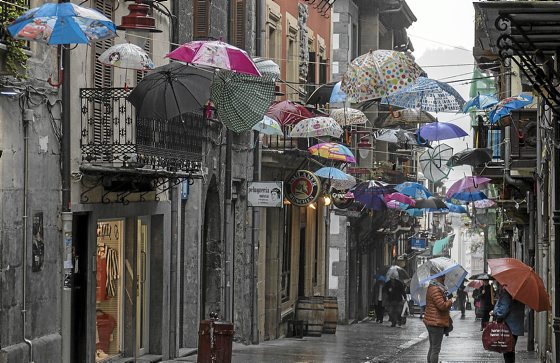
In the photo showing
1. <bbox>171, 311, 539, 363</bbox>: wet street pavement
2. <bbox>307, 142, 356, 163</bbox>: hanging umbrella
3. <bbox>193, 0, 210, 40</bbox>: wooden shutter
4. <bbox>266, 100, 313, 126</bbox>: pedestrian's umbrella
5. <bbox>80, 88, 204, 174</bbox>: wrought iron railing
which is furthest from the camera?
<bbox>307, 142, 356, 163</bbox>: hanging umbrella

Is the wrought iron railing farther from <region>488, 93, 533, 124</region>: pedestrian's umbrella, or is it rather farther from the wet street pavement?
<region>488, 93, 533, 124</region>: pedestrian's umbrella

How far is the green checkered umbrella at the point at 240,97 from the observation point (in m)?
21.0

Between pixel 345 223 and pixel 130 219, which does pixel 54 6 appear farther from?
pixel 345 223

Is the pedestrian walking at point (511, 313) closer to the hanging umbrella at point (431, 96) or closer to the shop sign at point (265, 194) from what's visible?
the hanging umbrella at point (431, 96)

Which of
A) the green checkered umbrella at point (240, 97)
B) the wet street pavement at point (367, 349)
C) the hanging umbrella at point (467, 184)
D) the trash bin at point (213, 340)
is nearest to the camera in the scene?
the trash bin at point (213, 340)

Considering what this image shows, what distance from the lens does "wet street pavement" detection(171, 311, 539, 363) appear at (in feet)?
80.0

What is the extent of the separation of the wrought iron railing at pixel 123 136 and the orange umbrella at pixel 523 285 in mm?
5362

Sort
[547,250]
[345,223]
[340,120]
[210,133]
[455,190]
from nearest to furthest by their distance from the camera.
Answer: [547,250] < [210,133] < [340,120] < [455,190] < [345,223]

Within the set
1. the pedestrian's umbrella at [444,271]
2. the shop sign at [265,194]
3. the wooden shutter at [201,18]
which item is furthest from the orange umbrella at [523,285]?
the shop sign at [265,194]

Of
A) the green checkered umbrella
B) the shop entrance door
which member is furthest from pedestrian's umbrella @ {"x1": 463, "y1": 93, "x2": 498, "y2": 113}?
the shop entrance door

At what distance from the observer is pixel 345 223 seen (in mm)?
43562

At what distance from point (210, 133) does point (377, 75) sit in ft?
15.4

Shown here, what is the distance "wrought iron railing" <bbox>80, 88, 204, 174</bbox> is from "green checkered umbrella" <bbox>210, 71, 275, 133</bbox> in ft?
2.99

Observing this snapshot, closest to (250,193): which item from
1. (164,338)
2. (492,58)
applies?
(164,338)
